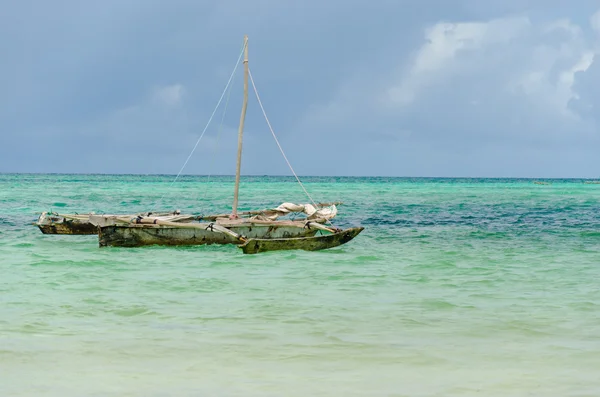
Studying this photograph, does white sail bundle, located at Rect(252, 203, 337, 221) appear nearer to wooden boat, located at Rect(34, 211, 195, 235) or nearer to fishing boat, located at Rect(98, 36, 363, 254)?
fishing boat, located at Rect(98, 36, 363, 254)

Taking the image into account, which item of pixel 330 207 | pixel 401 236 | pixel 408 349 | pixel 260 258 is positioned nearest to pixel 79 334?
pixel 408 349

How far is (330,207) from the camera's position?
78.7 ft

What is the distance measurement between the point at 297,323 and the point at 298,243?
28.7 ft

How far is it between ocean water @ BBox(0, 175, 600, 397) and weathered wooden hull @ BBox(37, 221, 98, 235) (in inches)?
103

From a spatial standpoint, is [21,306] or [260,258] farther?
[260,258]

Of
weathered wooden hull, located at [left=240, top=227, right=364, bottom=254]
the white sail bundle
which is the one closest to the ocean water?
weathered wooden hull, located at [left=240, top=227, right=364, bottom=254]

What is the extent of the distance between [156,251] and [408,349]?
11.6 meters

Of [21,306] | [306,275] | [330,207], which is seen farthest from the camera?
A: [330,207]

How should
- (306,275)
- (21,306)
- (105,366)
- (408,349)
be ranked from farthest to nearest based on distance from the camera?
(306,275) → (21,306) → (408,349) → (105,366)

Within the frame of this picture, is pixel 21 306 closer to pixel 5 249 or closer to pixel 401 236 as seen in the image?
pixel 5 249

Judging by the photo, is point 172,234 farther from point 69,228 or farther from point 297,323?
point 297,323

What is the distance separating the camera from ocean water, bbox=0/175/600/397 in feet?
24.1

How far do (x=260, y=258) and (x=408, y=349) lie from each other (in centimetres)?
954

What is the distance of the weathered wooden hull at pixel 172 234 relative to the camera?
19.3 meters
